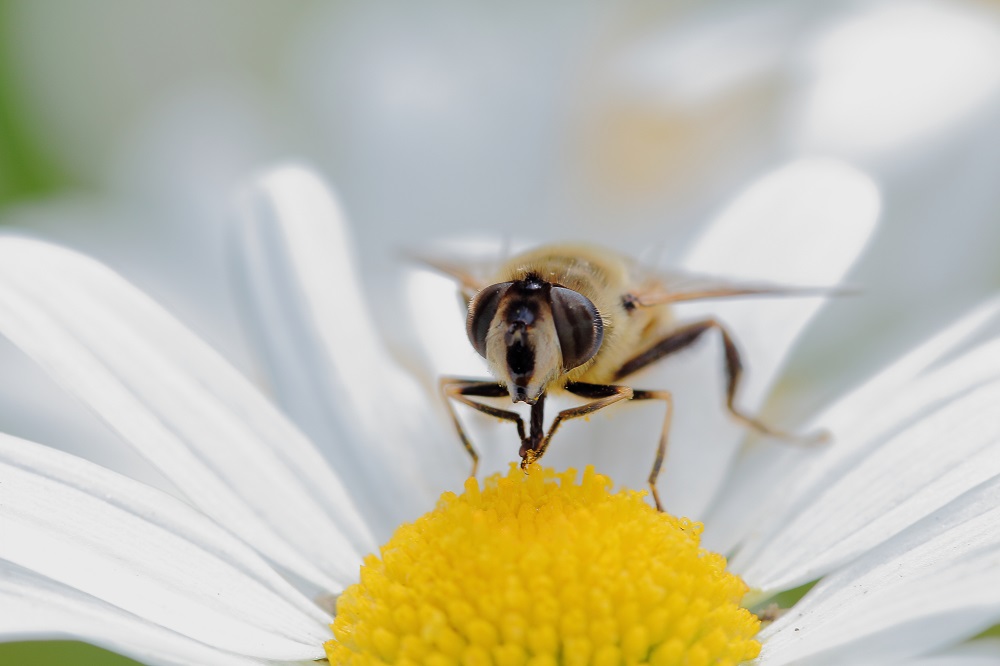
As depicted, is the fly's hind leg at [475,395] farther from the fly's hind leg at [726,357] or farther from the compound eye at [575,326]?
the fly's hind leg at [726,357]

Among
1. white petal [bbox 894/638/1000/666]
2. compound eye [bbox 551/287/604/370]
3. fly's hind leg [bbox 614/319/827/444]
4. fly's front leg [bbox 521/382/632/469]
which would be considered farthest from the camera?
fly's hind leg [bbox 614/319/827/444]

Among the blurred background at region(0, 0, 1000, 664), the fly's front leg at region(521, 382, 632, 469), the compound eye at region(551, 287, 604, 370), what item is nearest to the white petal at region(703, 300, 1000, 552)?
the fly's front leg at region(521, 382, 632, 469)

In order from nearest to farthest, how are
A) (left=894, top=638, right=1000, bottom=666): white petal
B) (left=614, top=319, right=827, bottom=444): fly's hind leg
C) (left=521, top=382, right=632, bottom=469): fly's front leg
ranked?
1. (left=894, top=638, right=1000, bottom=666): white petal
2. (left=521, top=382, right=632, bottom=469): fly's front leg
3. (left=614, top=319, right=827, bottom=444): fly's hind leg

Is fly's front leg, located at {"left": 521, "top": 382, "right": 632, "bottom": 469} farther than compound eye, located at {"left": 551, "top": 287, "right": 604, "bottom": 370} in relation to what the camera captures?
Yes

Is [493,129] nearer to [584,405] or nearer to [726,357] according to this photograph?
[726,357]

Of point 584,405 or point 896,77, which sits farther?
point 896,77

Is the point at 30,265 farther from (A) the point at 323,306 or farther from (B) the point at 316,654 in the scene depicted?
(B) the point at 316,654

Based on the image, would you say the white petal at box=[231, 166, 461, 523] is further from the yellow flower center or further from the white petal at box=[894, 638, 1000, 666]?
the white petal at box=[894, 638, 1000, 666]

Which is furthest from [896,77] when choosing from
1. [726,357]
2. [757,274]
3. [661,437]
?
[661,437]
